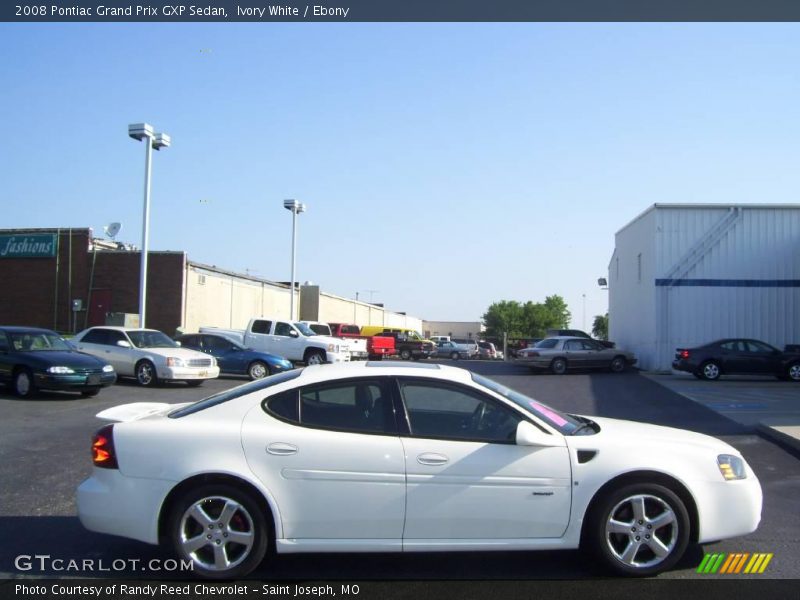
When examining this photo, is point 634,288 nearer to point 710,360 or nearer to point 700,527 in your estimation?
point 710,360

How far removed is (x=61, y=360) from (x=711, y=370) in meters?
18.6

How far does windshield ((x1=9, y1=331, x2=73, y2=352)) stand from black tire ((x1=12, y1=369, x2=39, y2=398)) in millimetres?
651

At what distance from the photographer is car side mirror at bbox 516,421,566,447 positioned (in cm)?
505

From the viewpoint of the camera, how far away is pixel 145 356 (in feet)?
61.5

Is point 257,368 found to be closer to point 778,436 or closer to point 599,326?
point 778,436

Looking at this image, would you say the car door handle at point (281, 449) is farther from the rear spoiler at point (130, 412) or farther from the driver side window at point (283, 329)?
the driver side window at point (283, 329)

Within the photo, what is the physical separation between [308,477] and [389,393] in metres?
0.81

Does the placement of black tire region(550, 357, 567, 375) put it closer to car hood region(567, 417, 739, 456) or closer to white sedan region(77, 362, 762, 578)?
car hood region(567, 417, 739, 456)

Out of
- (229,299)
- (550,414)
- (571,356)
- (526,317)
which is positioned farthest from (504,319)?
(550,414)

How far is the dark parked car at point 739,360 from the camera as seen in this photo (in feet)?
75.9

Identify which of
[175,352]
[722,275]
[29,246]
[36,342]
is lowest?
[175,352]

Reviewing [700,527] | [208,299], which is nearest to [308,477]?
[700,527]

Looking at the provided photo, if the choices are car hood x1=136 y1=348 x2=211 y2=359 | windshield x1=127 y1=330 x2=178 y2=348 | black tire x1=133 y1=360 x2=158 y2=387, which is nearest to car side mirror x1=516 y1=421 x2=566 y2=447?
car hood x1=136 y1=348 x2=211 y2=359

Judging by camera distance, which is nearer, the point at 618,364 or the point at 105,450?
the point at 105,450
